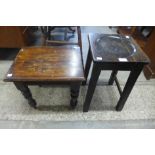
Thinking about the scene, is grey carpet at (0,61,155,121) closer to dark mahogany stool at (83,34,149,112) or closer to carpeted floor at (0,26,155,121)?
carpeted floor at (0,26,155,121)

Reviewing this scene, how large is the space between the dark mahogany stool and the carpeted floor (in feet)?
0.56

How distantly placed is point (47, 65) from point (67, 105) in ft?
1.60

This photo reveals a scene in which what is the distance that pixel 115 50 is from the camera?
1021 millimetres

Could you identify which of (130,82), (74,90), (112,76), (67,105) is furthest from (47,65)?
(112,76)

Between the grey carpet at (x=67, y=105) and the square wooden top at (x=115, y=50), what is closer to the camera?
the square wooden top at (x=115, y=50)

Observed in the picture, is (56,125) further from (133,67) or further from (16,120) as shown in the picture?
(133,67)

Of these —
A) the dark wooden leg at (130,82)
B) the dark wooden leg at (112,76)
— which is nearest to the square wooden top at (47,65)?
the dark wooden leg at (130,82)

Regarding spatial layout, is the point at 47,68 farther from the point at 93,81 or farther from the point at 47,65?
the point at 93,81

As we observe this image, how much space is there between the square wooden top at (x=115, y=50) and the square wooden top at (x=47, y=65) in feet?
0.53

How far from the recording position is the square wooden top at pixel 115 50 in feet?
2.98

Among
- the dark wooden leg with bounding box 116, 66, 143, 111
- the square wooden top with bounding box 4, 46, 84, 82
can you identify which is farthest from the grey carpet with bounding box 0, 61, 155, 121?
the square wooden top with bounding box 4, 46, 84, 82

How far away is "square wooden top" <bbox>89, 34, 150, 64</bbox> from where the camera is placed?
91 centimetres

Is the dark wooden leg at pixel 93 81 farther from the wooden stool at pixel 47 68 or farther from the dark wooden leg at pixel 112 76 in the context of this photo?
the dark wooden leg at pixel 112 76

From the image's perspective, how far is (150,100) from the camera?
142 cm
